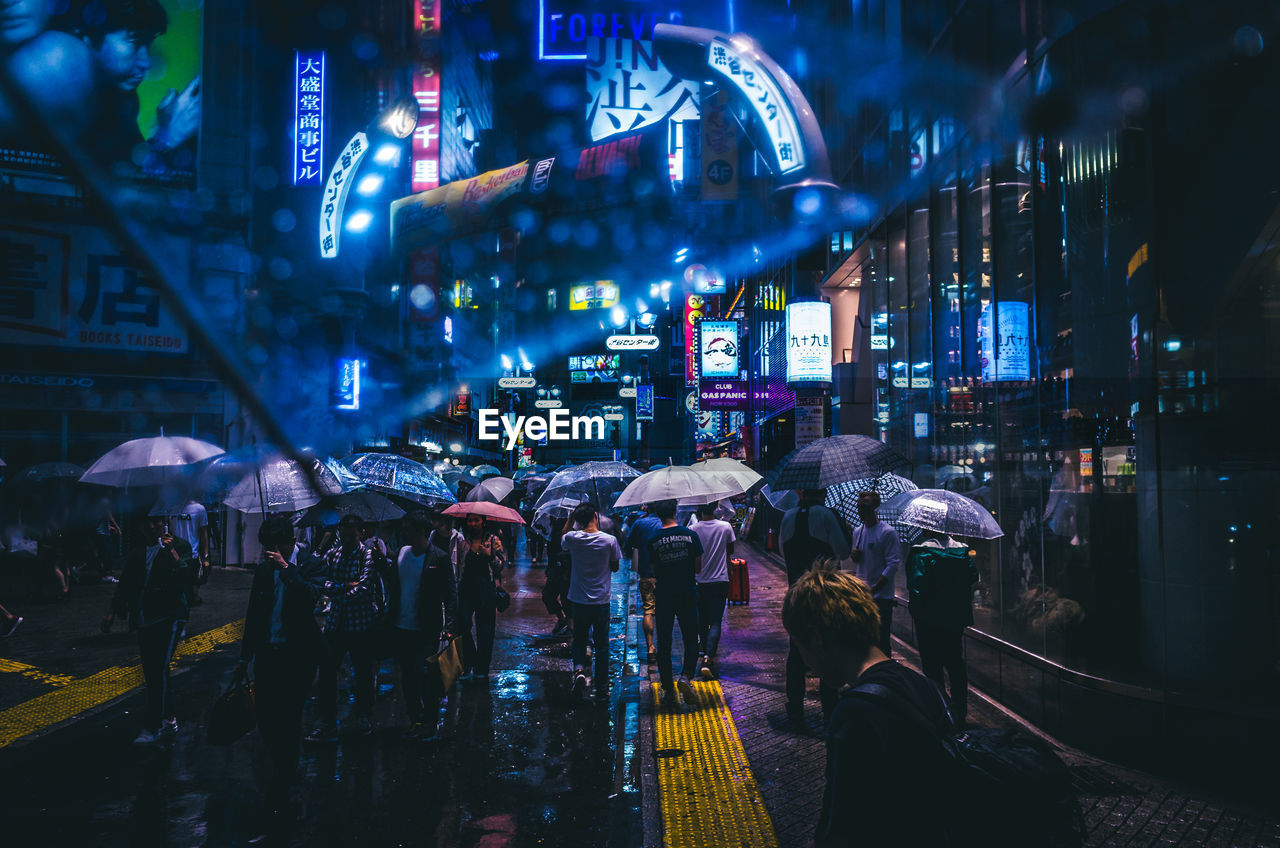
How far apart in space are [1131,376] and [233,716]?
791 cm

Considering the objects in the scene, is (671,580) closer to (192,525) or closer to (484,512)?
(484,512)

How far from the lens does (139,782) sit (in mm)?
6504

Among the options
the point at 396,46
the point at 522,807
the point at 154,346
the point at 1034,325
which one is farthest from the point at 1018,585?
the point at 396,46

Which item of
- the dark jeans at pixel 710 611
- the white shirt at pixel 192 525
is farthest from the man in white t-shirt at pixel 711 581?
the white shirt at pixel 192 525

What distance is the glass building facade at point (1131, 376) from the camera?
21.7 ft

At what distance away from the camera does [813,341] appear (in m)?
17.4

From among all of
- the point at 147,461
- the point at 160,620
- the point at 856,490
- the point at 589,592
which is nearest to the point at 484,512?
the point at 589,592

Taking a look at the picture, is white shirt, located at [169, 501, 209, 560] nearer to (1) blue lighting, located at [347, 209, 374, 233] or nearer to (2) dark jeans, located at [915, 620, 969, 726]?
(1) blue lighting, located at [347, 209, 374, 233]

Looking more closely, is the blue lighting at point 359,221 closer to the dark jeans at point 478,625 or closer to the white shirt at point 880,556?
the dark jeans at point 478,625

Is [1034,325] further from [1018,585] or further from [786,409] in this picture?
[786,409]

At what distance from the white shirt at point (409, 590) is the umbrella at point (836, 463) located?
370cm

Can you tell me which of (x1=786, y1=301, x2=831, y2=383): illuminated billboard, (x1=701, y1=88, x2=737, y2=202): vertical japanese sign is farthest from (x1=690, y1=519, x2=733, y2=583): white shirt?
(x1=701, y1=88, x2=737, y2=202): vertical japanese sign

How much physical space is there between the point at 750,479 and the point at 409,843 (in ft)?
19.9

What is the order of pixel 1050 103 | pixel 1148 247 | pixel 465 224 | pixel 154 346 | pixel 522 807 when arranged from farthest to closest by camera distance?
pixel 465 224 < pixel 154 346 < pixel 1050 103 < pixel 1148 247 < pixel 522 807
